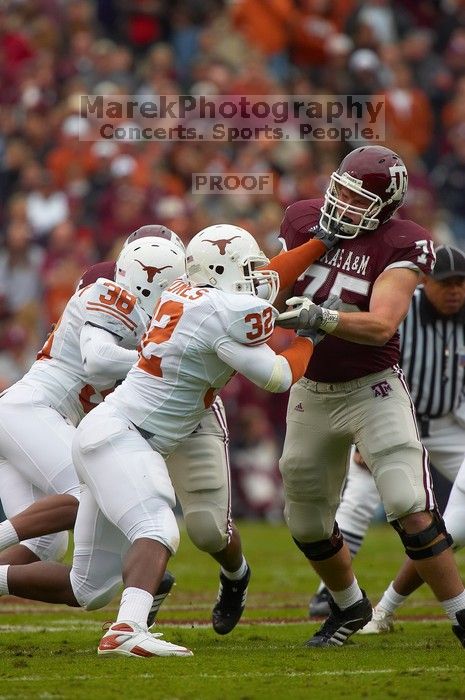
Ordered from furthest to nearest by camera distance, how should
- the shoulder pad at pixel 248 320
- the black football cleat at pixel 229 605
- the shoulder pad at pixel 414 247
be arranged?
the black football cleat at pixel 229 605 < the shoulder pad at pixel 414 247 < the shoulder pad at pixel 248 320

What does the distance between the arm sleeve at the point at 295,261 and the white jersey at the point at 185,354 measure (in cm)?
35

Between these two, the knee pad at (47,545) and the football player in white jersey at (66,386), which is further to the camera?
the knee pad at (47,545)

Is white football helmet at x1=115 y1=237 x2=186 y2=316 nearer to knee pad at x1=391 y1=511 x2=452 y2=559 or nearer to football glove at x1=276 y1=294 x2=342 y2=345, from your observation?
football glove at x1=276 y1=294 x2=342 y2=345

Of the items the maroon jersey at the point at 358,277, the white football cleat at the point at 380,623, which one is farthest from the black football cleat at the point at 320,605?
the maroon jersey at the point at 358,277

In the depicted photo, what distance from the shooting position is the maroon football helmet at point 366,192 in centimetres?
528

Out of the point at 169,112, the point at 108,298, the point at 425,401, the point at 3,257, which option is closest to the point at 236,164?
the point at 169,112

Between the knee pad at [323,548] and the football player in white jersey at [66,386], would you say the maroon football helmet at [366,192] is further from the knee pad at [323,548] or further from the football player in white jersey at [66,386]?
the knee pad at [323,548]

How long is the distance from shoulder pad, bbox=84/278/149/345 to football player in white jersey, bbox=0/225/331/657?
0.40 meters

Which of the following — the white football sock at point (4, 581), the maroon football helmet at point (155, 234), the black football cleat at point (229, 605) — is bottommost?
the black football cleat at point (229, 605)

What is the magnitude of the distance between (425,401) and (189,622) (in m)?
1.55

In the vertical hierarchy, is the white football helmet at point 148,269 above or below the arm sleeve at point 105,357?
above

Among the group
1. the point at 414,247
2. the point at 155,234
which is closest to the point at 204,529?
the point at 155,234

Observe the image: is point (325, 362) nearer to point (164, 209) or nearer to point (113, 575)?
point (113, 575)

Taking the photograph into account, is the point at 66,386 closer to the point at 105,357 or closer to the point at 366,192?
the point at 105,357
